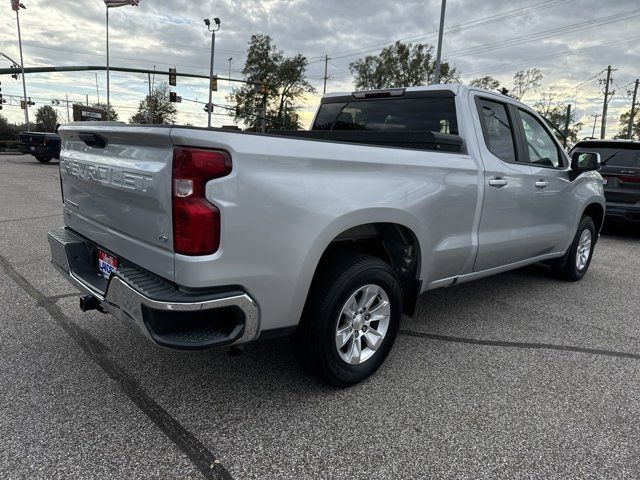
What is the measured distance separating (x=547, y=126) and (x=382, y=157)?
2815mm

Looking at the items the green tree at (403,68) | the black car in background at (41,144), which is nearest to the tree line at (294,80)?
the green tree at (403,68)

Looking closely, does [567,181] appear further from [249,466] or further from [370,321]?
[249,466]

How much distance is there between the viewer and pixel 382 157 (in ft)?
9.07

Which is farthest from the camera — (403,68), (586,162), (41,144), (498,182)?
(403,68)

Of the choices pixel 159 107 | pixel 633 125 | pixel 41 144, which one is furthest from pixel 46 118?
pixel 633 125

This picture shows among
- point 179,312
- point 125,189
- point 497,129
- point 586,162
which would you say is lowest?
point 179,312

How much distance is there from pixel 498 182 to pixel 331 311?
1952mm

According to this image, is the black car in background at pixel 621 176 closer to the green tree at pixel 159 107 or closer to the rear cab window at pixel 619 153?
the rear cab window at pixel 619 153

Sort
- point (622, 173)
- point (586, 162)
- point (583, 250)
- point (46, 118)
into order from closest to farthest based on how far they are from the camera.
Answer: point (586, 162)
point (583, 250)
point (622, 173)
point (46, 118)

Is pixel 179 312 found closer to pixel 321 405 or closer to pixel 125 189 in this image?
pixel 125 189

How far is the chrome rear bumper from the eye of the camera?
6.89 feet

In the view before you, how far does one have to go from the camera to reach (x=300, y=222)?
235cm

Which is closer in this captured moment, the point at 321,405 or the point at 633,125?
the point at 321,405

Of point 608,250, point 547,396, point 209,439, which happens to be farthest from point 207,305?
point 608,250
